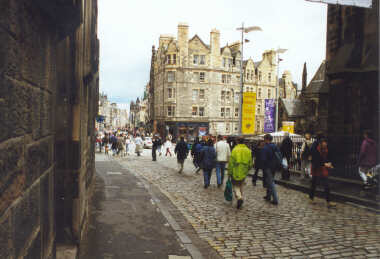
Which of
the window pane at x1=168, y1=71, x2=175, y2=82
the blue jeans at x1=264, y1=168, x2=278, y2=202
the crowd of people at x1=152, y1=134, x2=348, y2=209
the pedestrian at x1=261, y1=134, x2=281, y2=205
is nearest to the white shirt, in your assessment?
the crowd of people at x1=152, y1=134, x2=348, y2=209

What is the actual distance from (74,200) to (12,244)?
313 centimetres

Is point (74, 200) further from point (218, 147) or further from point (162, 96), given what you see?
point (162, 96)

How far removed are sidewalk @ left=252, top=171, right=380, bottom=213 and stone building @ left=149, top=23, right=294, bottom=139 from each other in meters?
40.6

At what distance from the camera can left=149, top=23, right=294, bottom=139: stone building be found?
2108 inches

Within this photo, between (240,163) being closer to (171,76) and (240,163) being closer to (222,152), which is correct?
(222,152)

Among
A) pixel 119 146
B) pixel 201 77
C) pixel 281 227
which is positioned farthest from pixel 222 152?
pixel 201 77

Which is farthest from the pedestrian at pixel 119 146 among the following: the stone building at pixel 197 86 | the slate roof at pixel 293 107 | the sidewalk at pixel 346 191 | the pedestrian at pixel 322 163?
the slate roof at pixel 293 107

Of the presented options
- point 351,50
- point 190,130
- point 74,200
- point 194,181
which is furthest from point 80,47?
point 190,130

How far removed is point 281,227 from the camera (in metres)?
6.77

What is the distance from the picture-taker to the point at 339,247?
18.2ft

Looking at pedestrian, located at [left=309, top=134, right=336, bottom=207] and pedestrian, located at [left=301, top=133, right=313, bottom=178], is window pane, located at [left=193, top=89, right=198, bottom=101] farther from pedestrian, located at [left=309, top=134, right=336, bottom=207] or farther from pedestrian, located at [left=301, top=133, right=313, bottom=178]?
pedestrian, located at [left=309, top=134, right=336, bottom=207]

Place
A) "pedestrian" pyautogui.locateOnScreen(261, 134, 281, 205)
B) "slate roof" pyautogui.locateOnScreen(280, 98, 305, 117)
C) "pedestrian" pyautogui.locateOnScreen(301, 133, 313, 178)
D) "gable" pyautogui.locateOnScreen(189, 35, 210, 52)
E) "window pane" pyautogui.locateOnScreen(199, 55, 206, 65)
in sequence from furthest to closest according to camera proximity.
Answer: "slate roof" pyautogui.locateOnScreen(280, 98, 305, 117), "window pane" pyautogui.locateOnScreen(199, 55, 206, 65), "gable" pyautogui.locateOnScreen(189, 35, 210, 52), "pedestrian" pyautogui.locateOnScreen(301, 133, 313, 178), "pedestrian" pyautogui.locateOnScreen(261, 134, 281, 205)

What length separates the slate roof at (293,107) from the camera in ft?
202

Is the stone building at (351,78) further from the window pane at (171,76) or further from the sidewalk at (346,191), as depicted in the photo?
the window pane at (171,76)
